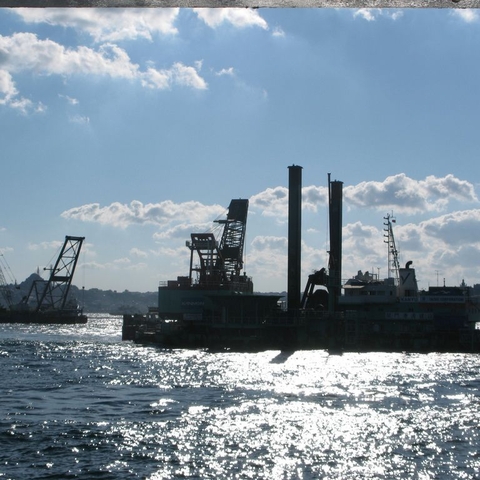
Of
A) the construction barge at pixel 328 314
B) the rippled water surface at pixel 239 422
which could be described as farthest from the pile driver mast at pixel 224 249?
the rippled water surface at pixel 239 422

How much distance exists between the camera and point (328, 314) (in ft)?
358

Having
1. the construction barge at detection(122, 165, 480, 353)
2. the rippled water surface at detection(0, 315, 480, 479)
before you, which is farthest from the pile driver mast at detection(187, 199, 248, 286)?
the rippled water surface at detection(0, 315, 480, 479)

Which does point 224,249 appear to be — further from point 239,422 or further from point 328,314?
point 239,422

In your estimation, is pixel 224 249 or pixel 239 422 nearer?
pixel 239 422

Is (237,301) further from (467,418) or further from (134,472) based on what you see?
(134,472)

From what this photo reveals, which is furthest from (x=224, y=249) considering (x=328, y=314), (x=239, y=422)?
(x=239, y=422)

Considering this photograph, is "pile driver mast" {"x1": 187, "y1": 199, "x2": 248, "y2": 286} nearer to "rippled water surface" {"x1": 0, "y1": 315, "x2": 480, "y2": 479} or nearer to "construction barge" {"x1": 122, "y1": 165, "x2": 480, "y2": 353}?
"construction barge" {"x1": 122, "y1": 165, "x2": 480, "y2": 353}

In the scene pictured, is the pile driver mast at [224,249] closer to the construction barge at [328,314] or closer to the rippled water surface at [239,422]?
the construction barge at [328,314]

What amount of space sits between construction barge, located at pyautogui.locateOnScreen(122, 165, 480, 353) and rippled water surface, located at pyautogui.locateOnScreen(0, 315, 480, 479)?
90.4ft

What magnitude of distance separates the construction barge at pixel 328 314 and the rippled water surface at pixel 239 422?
90.4ft

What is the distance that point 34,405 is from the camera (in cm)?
4659

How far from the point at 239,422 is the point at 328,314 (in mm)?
70443

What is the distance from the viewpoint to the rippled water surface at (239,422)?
98.7 feet

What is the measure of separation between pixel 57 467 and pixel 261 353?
70.1 m
